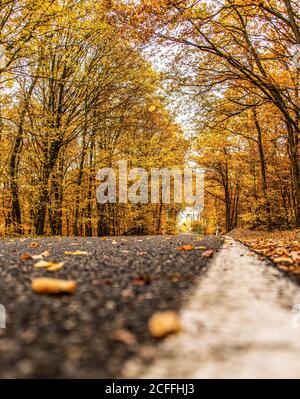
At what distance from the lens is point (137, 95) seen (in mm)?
15211

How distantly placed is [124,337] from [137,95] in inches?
602

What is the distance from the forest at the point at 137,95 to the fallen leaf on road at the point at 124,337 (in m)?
6.58

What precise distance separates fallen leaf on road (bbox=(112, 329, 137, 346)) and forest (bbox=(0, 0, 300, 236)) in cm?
658

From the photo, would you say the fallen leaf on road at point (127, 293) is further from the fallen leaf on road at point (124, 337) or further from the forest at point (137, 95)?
the forest at point (137, 95)

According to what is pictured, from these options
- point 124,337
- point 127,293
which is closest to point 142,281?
point 127,293

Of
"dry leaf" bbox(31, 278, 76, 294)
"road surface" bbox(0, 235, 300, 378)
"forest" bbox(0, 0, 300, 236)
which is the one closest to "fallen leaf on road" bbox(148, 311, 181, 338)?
"road surface" bbox(0, 235, 300, 378)

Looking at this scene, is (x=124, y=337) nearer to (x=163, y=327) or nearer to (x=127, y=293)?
(x=163, y=327)

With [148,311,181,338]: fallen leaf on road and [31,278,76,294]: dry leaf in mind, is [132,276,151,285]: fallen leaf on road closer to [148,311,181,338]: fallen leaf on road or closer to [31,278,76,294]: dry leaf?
[31,278,76,294]: dry leaf

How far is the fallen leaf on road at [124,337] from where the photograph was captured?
79cm

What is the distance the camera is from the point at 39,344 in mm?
775

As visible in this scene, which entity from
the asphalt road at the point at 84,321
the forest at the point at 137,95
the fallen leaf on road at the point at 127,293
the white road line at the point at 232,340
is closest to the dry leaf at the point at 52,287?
the asphalt road at the point at 84,321

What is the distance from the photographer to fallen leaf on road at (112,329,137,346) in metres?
0.79

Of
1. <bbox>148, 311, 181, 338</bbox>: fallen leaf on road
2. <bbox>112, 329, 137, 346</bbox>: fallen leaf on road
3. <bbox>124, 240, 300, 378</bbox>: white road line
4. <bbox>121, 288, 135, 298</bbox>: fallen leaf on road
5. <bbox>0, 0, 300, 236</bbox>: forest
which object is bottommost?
<bbox>124, 240, 300, 378</bbox>: white road line

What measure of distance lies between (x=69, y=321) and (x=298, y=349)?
596 millimetres
